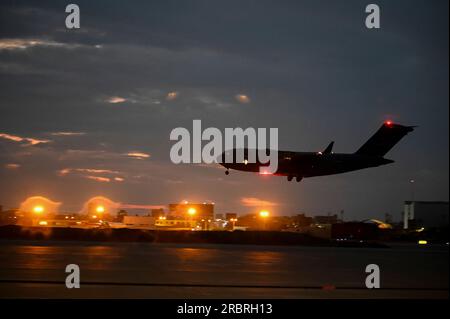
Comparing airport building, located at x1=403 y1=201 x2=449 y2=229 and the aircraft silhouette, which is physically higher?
the aircraft silhouette

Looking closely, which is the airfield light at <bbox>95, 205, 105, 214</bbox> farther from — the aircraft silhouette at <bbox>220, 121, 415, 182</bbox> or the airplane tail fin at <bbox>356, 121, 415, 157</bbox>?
the airplane tail fin at <bbox>356, 121, 415, 157</bbox>

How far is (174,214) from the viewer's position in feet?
285

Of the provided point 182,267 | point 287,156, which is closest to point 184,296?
point 182,267

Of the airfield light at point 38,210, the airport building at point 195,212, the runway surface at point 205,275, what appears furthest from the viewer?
the airport building at point 195,212

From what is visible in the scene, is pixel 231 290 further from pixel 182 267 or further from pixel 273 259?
pixel 273 259

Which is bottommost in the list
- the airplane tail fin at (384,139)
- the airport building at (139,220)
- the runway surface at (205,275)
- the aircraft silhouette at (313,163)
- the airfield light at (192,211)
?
the runway surface at (205,275)

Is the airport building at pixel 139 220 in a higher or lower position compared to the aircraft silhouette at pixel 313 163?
lower

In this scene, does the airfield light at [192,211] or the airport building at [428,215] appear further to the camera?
the airfield light at [192,211]

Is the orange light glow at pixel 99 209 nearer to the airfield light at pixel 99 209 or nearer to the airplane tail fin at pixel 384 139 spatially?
the airfield light at pixel 99 209

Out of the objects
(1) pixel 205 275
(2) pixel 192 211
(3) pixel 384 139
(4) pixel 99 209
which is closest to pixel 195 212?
(2) pixel 192 211

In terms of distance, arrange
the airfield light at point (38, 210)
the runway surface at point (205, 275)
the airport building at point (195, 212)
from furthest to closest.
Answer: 1. the airport building at point (195, 212)
2. the airfield light at point (38, 210)
3. the runway surface at point (205, 275)

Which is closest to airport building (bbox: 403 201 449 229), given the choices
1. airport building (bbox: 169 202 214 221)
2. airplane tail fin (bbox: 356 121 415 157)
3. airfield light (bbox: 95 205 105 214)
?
airplane tail fin (bbox: 356 121 415 157)

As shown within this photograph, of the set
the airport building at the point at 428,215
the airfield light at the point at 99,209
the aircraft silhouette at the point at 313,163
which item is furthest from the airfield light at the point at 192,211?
the airport building at the point at 428,215
